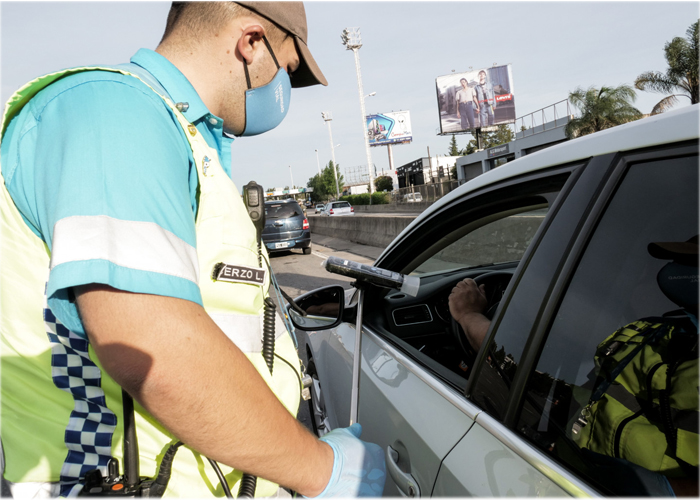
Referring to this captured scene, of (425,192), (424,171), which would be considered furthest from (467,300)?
(424,171)

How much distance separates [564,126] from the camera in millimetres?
37906

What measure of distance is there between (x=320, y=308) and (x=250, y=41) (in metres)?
1.39

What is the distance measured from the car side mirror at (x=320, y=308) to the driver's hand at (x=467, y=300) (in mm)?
495

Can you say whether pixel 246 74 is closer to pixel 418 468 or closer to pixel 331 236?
pixel 418 468

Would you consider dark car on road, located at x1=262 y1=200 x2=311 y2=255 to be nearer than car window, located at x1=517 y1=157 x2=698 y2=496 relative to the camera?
No

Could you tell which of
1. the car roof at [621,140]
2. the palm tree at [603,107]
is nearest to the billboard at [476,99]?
the palm tree at [603,107]

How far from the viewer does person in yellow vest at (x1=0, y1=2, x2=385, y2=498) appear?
839mm

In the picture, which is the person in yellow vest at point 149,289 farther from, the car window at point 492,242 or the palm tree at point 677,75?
the palm tree at point 677,75

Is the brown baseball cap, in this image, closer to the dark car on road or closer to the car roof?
the car roof

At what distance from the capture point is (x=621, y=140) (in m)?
1.01

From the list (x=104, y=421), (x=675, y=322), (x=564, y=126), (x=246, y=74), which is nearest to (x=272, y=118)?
(x=246, y=74)

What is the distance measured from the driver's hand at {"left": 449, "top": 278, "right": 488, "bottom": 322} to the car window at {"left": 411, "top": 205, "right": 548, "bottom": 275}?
0.21m

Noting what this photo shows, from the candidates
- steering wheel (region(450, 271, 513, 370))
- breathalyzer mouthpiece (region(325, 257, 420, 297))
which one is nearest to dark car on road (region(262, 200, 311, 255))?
steering wheel (region(450, 271, 513, 370))

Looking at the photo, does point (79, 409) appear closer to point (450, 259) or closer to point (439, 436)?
point (439, 436)
